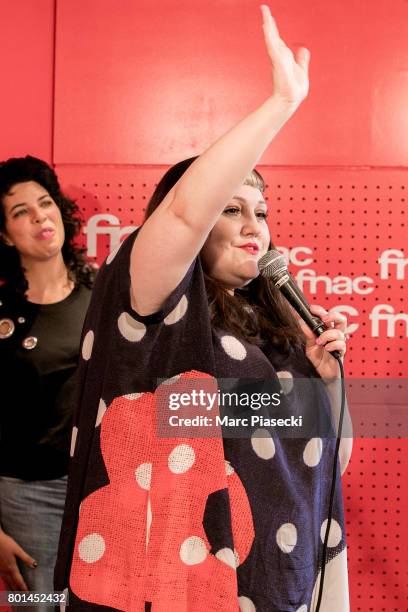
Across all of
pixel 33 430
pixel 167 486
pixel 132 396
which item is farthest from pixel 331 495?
pixel 33 430

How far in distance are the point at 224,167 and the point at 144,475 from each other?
0.59m

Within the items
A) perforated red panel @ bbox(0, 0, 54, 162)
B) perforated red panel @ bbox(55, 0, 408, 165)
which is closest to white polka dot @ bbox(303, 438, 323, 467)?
perforated red panel @ bbox(55, 0, 408, 165)

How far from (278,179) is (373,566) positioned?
154 cm

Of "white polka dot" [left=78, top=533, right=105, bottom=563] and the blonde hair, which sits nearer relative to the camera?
"white polka dot" [left=78, top=533, right=105, bottom=563]

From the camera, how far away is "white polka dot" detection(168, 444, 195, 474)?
126 centimetres

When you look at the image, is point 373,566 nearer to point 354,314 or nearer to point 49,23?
point 354,314

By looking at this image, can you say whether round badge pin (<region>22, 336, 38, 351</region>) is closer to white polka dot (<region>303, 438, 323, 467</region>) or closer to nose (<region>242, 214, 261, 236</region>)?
nose (<region>242, 214, 261, 236</region>)

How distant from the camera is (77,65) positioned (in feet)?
8.47

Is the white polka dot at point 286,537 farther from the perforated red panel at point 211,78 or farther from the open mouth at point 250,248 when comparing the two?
the perforated red panel at point 211,78

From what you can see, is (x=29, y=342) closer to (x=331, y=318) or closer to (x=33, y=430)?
(x=33, y=430)

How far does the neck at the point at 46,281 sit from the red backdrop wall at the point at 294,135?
29 centimetres

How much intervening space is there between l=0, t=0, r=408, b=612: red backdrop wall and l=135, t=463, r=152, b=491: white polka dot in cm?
149

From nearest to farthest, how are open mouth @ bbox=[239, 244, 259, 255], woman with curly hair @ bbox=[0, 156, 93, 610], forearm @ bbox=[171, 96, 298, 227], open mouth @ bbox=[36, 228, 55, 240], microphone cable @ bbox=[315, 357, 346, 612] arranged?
forearm @ bbox=[171, 96, 298, 227] < microphone cable @ bbox=[315, 357, 346, 612] < open mouth @ bbox=[239, 244, 259, 255] < woman with curly hair @ bbox=[0, 156, 93, 610] < open mouth @ bbox=[36, 228, 55, 240]

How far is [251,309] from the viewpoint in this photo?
153 centimetres
